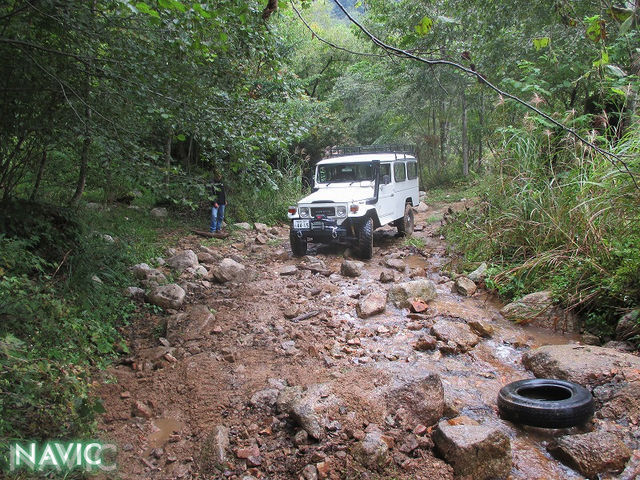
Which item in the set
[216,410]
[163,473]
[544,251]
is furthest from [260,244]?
[163,473]

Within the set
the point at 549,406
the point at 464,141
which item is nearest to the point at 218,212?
the point at 549,406

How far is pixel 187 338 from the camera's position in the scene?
459 cm

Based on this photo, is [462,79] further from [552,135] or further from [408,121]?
[552,135]

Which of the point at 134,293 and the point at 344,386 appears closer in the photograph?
the point at 344,386

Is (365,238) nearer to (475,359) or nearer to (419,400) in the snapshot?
(475,359)

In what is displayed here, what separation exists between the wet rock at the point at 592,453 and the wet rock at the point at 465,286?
326cm

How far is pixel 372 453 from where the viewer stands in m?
2.69

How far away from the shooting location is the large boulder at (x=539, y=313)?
4.98m

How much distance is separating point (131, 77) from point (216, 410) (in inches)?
118

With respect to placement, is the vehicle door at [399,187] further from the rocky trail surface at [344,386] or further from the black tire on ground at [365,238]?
the rocky trail surface at [344,386]

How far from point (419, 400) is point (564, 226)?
146 inches

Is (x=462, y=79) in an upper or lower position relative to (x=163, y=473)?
upper

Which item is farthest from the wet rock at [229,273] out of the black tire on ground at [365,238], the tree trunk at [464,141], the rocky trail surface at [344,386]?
the tree trunk at [464,141]

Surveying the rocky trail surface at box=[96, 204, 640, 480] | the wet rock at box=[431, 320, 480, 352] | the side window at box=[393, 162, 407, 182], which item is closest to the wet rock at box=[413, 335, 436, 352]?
the rocky trail surface at box=[96, 204, 640, 480]
